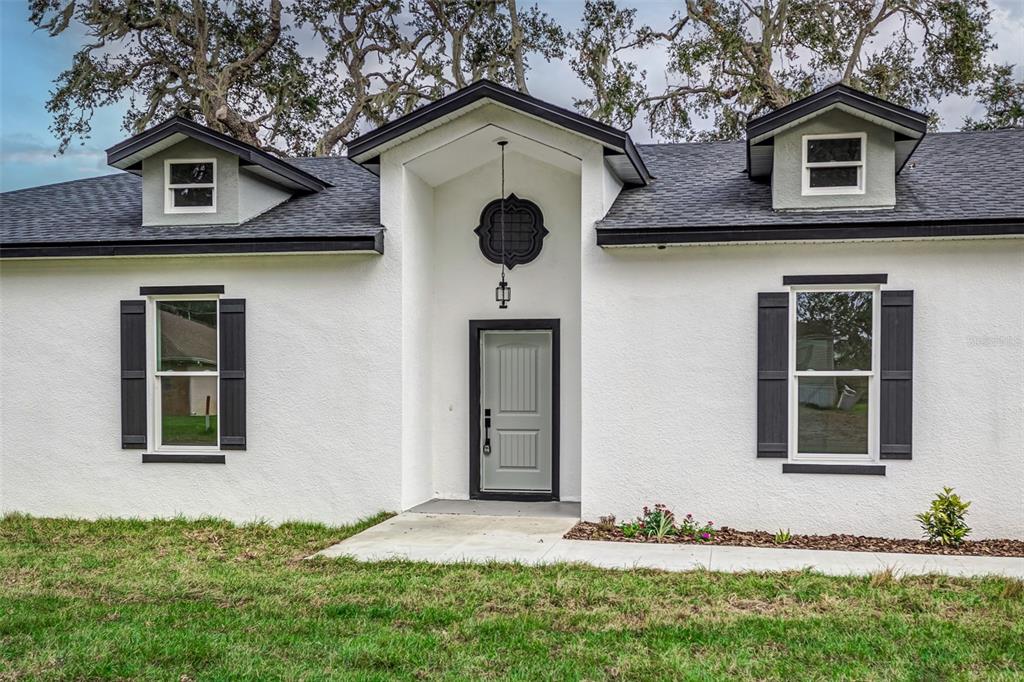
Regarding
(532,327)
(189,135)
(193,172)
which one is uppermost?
(189,135)

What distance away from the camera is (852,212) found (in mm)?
9617

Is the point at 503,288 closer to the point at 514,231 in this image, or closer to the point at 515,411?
the point at 514,231

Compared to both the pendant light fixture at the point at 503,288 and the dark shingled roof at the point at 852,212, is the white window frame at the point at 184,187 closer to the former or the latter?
the pendant light fixture at the point at 503,288

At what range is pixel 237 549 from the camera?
29.5 ft

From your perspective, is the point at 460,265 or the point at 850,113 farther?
the point at 460,265

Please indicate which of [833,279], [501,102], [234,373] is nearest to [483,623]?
[833,279]

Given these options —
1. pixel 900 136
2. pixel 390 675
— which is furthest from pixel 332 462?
pixel 900 136

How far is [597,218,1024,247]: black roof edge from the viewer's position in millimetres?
8953

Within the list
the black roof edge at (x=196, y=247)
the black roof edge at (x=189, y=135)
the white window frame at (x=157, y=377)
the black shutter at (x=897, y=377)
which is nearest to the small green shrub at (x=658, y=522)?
the black shutter at (x=897, y=377)

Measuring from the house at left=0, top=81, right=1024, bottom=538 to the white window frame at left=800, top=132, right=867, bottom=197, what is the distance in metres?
0.03

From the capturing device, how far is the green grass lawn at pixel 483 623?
17.7 ft

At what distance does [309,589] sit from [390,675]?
2.03 meters

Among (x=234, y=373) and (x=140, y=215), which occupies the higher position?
(x=140, y=215)

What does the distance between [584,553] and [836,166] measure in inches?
190
